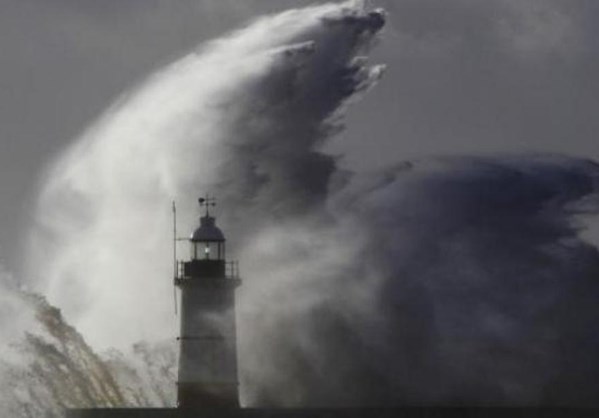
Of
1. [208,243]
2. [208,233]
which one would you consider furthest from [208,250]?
[208,233]

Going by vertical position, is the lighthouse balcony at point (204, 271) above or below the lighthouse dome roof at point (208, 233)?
below

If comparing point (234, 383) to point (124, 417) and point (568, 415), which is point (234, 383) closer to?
point (124, 417)

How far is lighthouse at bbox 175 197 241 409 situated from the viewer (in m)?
72.6

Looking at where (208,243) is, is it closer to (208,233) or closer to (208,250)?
(208,250)

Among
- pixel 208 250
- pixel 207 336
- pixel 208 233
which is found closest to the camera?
pixel 207 336

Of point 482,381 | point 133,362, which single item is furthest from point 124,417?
point 482,381

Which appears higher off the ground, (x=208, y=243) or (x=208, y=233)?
(x=208, y=233)

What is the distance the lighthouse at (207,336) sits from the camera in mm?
72625

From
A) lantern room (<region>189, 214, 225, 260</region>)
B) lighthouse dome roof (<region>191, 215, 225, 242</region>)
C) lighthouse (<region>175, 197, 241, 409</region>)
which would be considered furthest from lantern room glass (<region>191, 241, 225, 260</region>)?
lighthouse (<region>175, 197, 241, 409</region>)

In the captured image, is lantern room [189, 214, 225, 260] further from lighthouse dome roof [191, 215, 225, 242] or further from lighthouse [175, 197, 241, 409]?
lighthouse [175, 197, 241, 409]

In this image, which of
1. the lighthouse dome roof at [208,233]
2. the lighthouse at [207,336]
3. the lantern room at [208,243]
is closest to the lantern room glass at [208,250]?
the lantern room at [208,243]

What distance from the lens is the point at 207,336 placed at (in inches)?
2867

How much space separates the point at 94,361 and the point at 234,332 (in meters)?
9.70

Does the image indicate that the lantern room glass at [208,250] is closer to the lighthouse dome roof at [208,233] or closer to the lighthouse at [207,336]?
the lighthouse dome roof at [208,233]
